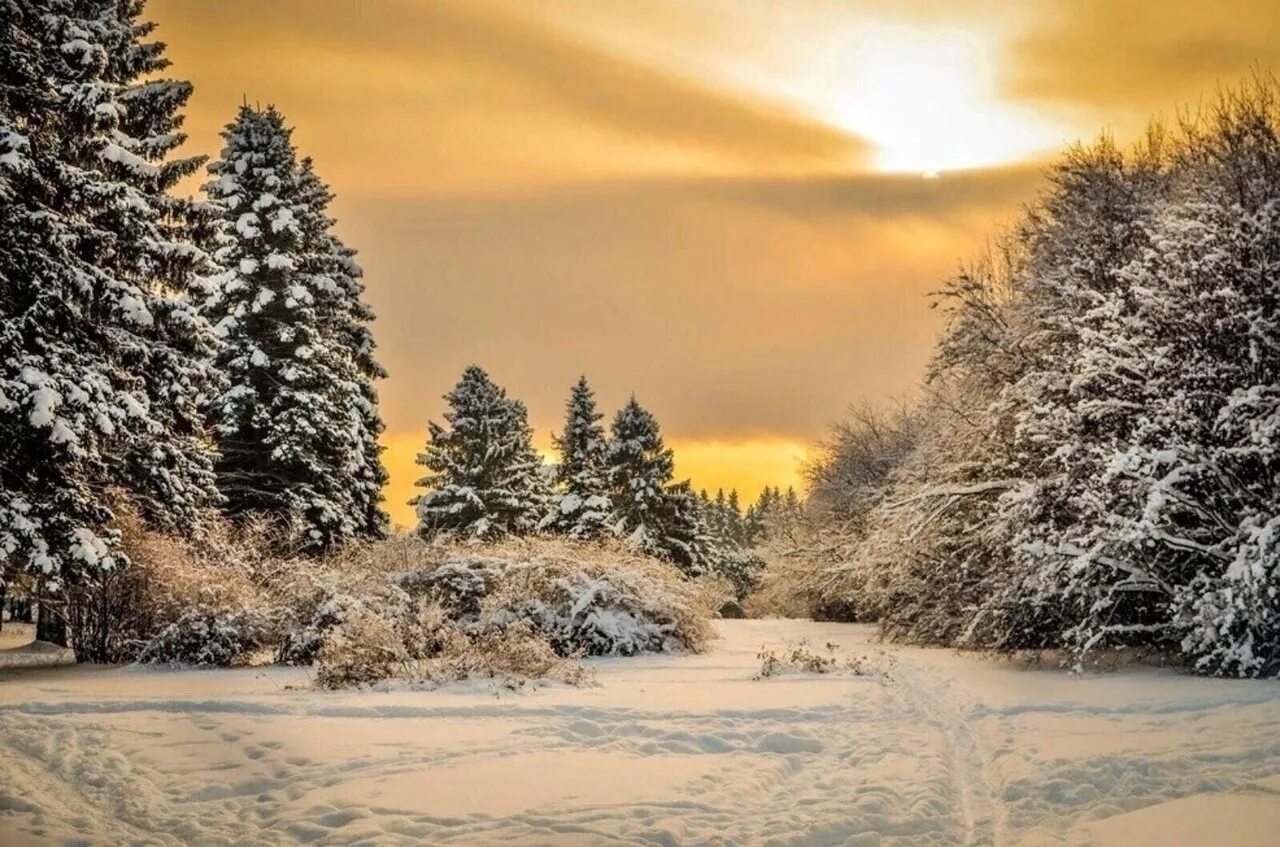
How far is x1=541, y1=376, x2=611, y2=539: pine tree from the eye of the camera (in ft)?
161

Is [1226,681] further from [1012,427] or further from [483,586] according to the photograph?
[483,586]

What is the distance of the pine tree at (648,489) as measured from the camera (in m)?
49.9

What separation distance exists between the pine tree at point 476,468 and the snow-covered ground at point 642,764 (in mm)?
33412

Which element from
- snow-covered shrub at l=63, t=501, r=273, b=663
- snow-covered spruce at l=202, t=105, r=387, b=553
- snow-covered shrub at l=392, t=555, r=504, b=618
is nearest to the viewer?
snow-covered shrub at l=63, t=501, r=273, b=663

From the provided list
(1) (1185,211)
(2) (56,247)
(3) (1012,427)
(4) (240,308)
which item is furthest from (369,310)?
(1) (1185,211)

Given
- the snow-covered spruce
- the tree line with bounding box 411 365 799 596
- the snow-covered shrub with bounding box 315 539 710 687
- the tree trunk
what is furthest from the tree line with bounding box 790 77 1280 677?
the tree line with bounding box 411 365 799 596

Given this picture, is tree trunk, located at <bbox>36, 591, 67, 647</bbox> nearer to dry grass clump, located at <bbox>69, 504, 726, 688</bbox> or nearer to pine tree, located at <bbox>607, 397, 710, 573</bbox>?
dry grass clump, located at <bbox>69, 504, 726, 688</bbox>

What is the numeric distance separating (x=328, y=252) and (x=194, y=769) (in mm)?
25551

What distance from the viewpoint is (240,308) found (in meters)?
28.0

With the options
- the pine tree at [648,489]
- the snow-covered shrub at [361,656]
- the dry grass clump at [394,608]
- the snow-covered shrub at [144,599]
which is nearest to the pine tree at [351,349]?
the dry grass clump at [394,608]

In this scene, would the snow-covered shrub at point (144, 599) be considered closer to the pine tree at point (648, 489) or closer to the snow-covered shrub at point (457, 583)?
the snow-covered shrub at point (457, 583)

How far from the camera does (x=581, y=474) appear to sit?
50375 mm

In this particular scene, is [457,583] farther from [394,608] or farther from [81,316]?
[81,316]

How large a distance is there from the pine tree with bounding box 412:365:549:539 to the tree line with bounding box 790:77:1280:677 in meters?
29.1
